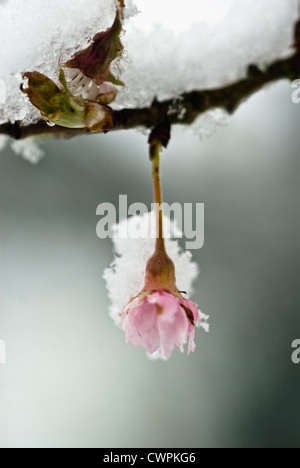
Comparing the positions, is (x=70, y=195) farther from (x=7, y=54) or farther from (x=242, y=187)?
(x=7, y=54)

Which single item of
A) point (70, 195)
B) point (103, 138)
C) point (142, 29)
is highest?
point (103, 138)

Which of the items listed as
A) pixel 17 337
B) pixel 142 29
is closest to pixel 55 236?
pixel 17 337

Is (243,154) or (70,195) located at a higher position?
(243,154)

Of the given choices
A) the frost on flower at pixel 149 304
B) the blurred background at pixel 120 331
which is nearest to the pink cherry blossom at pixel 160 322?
the frost on flower at pixel 149 304

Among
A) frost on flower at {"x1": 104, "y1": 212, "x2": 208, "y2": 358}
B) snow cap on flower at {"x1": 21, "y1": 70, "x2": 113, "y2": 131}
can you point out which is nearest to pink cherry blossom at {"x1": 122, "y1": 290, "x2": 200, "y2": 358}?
frost on flower at {"x1": 104, "y1": 212, "x2": 208, "y2": 358}

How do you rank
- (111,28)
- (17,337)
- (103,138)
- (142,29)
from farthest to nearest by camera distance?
1. (103,138)
2. (17,337)
3. (142,29)
4. (111,28)
